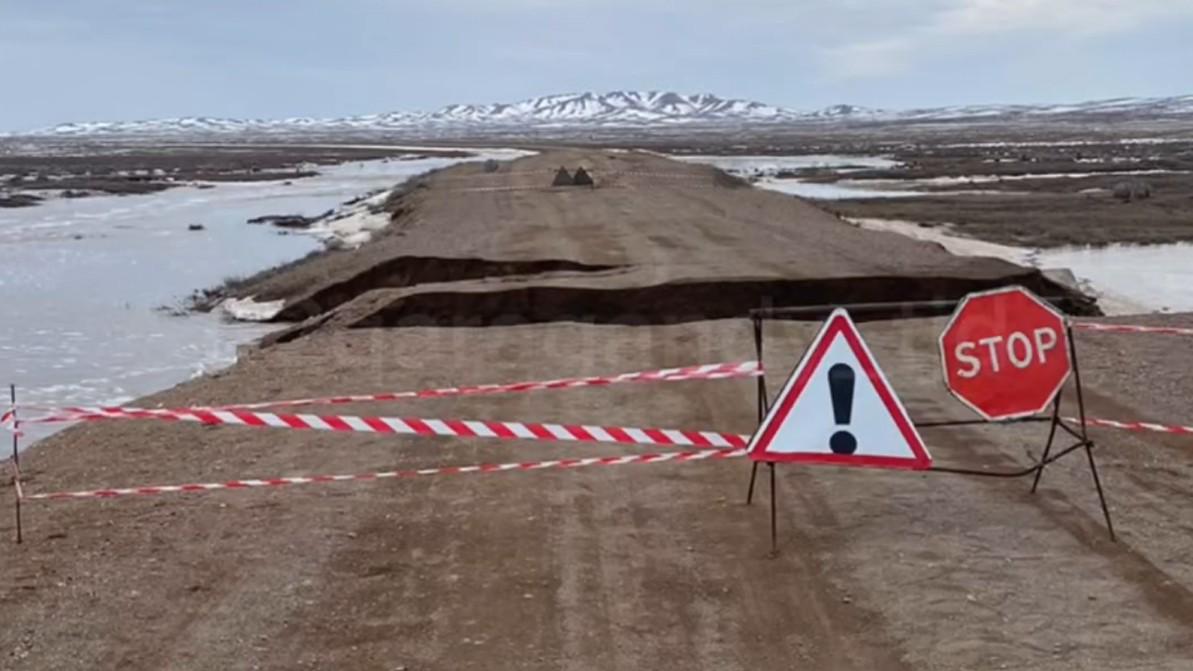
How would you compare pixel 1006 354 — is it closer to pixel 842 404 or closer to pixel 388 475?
pixel 842 404

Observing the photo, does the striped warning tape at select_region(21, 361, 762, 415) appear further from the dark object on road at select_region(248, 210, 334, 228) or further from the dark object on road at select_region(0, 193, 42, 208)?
the dark object on road at select_region(0, 193, 42, 208)

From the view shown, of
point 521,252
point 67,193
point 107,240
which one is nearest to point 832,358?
point 521,252

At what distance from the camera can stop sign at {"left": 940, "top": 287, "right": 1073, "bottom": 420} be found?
759cm

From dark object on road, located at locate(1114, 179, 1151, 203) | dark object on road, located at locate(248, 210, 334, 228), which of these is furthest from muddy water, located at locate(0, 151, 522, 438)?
dark object on road, located at locate(1114, 179, 1151, 203)

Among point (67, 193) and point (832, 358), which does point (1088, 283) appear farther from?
point (67, 193)

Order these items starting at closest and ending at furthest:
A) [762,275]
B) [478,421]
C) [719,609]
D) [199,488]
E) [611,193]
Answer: [719,609]
[199,488]
[478,421]
[762,275]
[611,193]

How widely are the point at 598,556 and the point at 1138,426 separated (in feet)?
16.2

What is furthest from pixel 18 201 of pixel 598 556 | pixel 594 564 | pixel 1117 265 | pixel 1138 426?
pixel 594 564

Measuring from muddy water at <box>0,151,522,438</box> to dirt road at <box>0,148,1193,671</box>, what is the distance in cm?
668

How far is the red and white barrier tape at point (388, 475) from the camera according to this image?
8.78 m

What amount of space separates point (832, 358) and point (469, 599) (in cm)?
238

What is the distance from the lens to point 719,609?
6320 mm

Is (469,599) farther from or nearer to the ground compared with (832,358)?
nearer to the ground

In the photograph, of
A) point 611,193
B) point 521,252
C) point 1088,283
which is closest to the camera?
point 521,252
